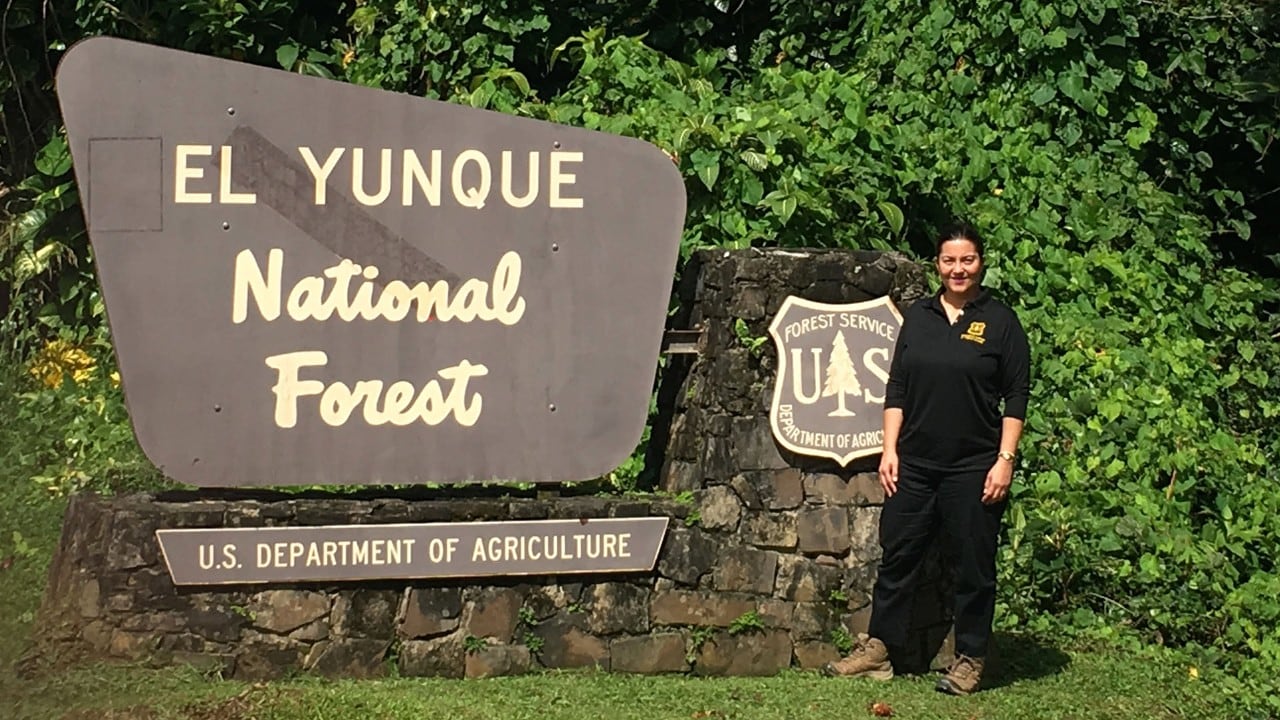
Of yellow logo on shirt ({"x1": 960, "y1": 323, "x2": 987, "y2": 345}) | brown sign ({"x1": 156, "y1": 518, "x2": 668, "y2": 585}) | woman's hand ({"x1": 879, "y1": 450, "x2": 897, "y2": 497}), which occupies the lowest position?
brown sign ({"x1": 156, "y1": 518, "x2": 668, "y2": 585})

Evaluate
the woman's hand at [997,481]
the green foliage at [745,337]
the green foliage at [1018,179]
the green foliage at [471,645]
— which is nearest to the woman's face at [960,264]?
the woman's hand at [997,481]

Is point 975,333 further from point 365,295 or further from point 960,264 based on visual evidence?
point 365,295

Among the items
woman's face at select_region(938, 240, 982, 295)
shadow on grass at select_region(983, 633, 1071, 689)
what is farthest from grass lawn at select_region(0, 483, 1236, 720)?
woman's face at select_region(938, 240, 982, 295)

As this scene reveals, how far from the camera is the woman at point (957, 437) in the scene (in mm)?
5270

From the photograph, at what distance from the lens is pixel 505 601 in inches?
217

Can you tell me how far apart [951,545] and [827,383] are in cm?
80

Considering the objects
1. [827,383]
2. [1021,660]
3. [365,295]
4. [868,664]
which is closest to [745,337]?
[827,383]

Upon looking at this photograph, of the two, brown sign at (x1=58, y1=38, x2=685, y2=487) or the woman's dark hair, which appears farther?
brown sign at (x1=58, y1=38, x2=685, y2=487)

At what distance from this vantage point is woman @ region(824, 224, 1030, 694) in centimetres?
527

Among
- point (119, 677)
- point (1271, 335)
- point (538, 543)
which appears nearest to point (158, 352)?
point (119, 677)

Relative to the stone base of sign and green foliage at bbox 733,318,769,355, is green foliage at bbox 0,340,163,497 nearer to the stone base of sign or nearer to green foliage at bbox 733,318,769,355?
the stone base of sign

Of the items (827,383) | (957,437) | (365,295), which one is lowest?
(957,437)

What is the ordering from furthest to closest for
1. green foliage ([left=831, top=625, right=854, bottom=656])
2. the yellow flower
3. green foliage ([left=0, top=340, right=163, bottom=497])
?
the yellow flower < green foliage ([left=0, top=340, right=163, bottom=497]) < green foliage ([left=831, top=625, right=854, bottom=656])

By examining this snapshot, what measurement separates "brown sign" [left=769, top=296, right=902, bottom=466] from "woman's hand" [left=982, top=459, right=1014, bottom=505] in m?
0.53
